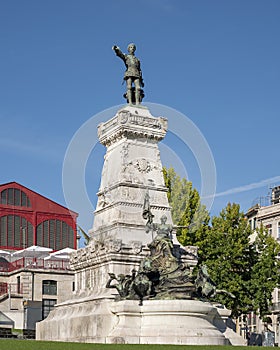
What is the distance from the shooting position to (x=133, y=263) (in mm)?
45156

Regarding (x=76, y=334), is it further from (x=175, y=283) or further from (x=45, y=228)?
(x=45, y=228)

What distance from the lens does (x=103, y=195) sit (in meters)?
49.7

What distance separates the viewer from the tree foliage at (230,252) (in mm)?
61219

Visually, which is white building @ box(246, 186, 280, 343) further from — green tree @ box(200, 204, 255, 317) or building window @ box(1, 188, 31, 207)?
building window @ box(1, 188, 31, 207)

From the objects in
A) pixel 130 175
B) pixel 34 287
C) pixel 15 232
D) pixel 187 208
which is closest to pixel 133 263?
pixel 130 175

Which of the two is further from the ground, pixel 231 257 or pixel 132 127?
pixel 132 127

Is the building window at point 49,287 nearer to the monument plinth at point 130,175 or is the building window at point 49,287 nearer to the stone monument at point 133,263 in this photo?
the stone monument at point 133,263

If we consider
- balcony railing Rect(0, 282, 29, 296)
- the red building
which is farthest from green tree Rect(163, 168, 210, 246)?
the red building

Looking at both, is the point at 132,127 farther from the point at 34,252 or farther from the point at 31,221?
the point at 31,221

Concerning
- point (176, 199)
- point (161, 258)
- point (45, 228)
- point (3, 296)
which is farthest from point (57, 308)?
point (45, 228)

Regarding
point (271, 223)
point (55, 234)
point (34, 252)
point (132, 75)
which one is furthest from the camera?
point (55, 234)

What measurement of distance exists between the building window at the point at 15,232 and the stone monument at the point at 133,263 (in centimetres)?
4764

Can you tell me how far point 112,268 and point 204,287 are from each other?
213 inches

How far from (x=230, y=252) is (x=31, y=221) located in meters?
42.1
